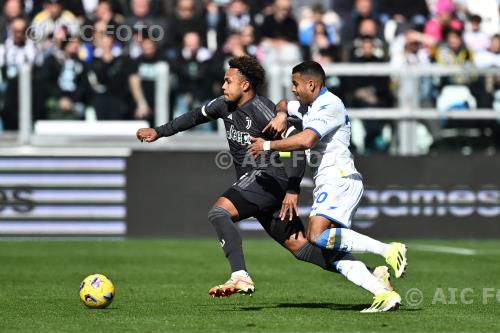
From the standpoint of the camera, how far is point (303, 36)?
20703 mm

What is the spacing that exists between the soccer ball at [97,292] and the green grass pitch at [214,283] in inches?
4.1

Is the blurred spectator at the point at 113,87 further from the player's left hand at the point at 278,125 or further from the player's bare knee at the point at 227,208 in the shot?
the player's left hand at the point at 278,125

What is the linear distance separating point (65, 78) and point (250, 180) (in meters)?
8.50

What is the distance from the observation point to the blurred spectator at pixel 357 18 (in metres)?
20.4

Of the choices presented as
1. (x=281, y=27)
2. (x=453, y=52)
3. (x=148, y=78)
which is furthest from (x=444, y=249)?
(x=148, y=78)

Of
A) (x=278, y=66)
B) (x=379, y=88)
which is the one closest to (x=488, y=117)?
(x=379, y=88)

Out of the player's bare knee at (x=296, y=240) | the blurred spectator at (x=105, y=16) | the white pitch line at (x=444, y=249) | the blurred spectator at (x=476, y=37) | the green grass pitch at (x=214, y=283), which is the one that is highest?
the blurred spectator at (x=105, y=16)

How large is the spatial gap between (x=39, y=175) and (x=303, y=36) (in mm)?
5289

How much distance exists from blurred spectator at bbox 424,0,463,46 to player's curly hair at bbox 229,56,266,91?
9996 millimetres

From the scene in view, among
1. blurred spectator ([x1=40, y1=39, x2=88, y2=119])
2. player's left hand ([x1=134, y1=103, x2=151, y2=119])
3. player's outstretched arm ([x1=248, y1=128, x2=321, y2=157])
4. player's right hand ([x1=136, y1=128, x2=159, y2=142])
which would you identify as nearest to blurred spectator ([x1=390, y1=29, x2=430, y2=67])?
player's left hand ([x1=134, y1=103, x2=151, y2=119])

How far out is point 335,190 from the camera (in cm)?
992

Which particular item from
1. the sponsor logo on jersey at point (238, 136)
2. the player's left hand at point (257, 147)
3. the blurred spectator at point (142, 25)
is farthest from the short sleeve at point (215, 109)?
the blurred spectator at point (142, 25)

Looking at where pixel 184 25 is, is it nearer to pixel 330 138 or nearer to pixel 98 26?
pixel 98 26

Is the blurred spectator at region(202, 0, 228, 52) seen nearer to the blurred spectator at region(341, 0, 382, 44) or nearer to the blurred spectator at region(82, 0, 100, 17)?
the blurred spectator at region(82, 0, 100, 17)
